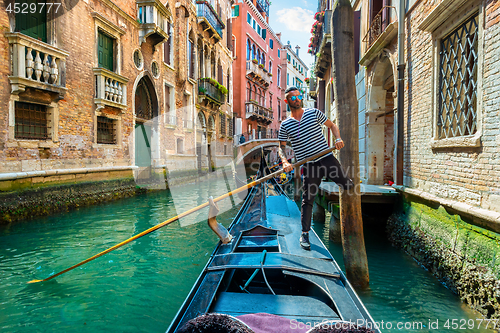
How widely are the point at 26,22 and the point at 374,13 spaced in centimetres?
596

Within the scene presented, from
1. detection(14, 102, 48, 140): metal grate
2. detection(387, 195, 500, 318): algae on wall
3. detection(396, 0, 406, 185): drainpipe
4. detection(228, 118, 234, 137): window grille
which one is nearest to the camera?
detection(387, 195, 500, 318): algae on wall

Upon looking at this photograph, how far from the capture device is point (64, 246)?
142 inches

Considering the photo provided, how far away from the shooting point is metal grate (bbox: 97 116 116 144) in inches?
268

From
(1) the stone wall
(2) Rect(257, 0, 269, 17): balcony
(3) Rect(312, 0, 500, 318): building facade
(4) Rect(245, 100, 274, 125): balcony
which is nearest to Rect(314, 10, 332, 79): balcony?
(3) Rect(312, 0, 500, 318): building facade

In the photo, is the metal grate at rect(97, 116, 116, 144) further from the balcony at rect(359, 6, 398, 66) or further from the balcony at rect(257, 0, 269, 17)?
the balcony at rect(257, 0, 269, 17)

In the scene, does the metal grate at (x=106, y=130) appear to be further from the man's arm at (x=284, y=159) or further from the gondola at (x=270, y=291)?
the man's arm at (x=284, y=159)

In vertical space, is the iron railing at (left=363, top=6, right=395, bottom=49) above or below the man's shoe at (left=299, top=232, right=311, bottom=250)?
above

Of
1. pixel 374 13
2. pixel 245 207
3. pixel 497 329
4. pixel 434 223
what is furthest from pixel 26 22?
pixel 497 329

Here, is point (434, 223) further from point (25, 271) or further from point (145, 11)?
point (145, 11)

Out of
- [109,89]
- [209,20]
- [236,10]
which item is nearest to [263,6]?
[236,10]

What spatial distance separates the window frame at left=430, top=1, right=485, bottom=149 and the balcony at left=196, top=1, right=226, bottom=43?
10656mm

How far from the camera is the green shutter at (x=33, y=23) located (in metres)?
4.84

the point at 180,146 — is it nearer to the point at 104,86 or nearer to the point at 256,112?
the point at 104,86

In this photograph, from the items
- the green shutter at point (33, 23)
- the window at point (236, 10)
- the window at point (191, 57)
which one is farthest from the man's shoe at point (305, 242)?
the window at point (236, 10)
